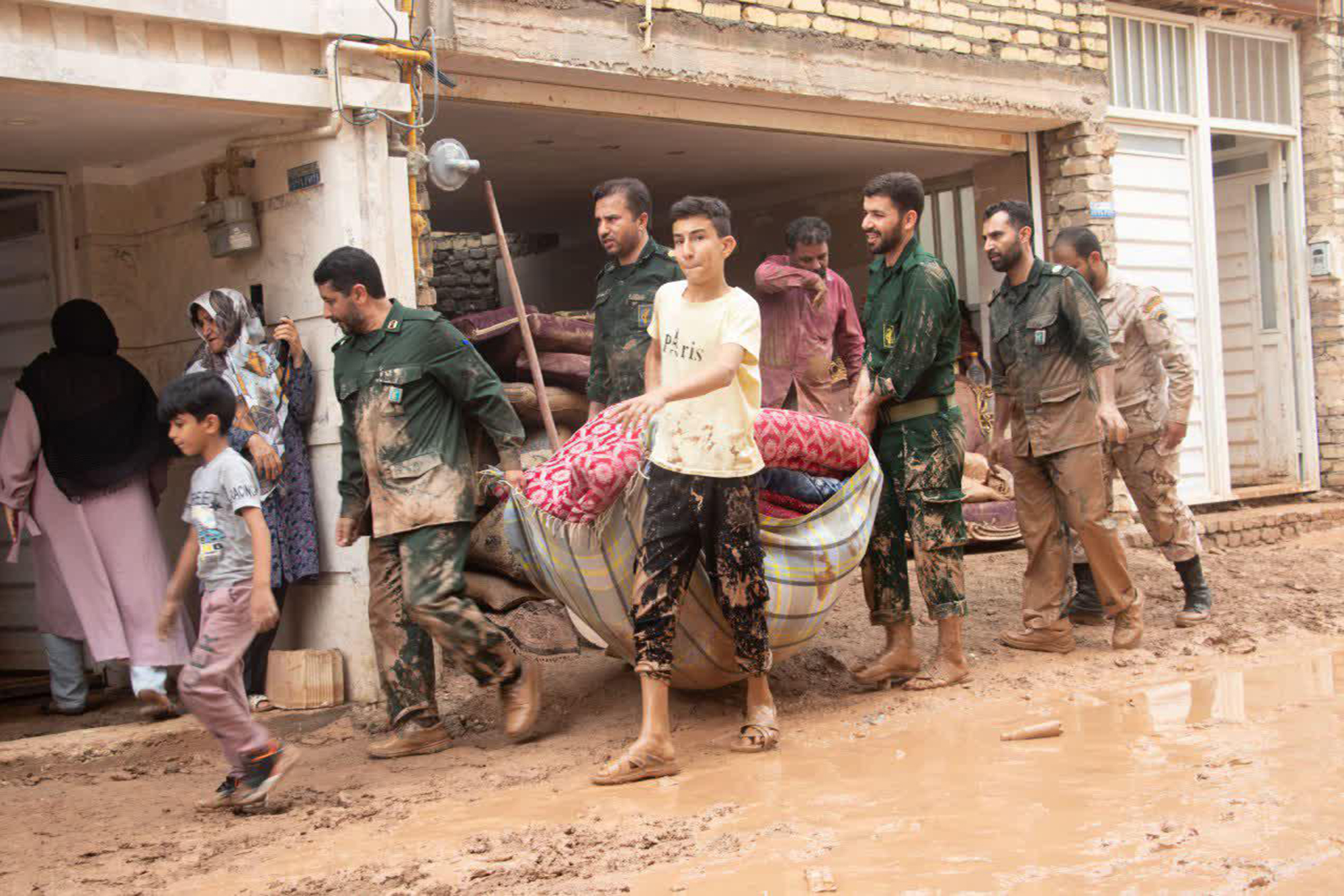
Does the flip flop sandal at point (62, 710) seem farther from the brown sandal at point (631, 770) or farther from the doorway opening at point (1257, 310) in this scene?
the doorway opening at point (1257, 310)

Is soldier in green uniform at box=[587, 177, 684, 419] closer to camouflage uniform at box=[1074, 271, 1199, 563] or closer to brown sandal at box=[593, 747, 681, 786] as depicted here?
brown sandal at box=[593, 747, 681, 786]

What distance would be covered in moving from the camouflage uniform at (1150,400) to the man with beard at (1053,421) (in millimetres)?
444

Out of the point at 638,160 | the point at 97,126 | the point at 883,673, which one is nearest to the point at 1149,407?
the point at 883,673

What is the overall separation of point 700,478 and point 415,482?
113 centimetres

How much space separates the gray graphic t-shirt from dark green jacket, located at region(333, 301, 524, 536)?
651 millimetres

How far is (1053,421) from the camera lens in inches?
240

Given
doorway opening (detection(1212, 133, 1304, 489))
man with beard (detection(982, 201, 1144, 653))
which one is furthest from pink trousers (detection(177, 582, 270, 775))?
doorway opening (detection(1212, 133, 1304, 489))

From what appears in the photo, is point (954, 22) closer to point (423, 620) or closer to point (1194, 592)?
point (1194, 592)

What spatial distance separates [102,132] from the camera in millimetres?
6062

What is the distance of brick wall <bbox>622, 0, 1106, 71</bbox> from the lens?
7688 mm

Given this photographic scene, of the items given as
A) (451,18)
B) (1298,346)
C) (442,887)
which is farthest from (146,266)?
(1298,346)

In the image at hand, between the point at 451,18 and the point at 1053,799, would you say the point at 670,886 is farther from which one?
the point at 451,18

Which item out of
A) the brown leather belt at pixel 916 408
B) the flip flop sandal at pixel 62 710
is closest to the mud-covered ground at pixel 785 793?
the flip flop sandal at pixel 62 710

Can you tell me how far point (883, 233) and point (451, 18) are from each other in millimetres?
2391
